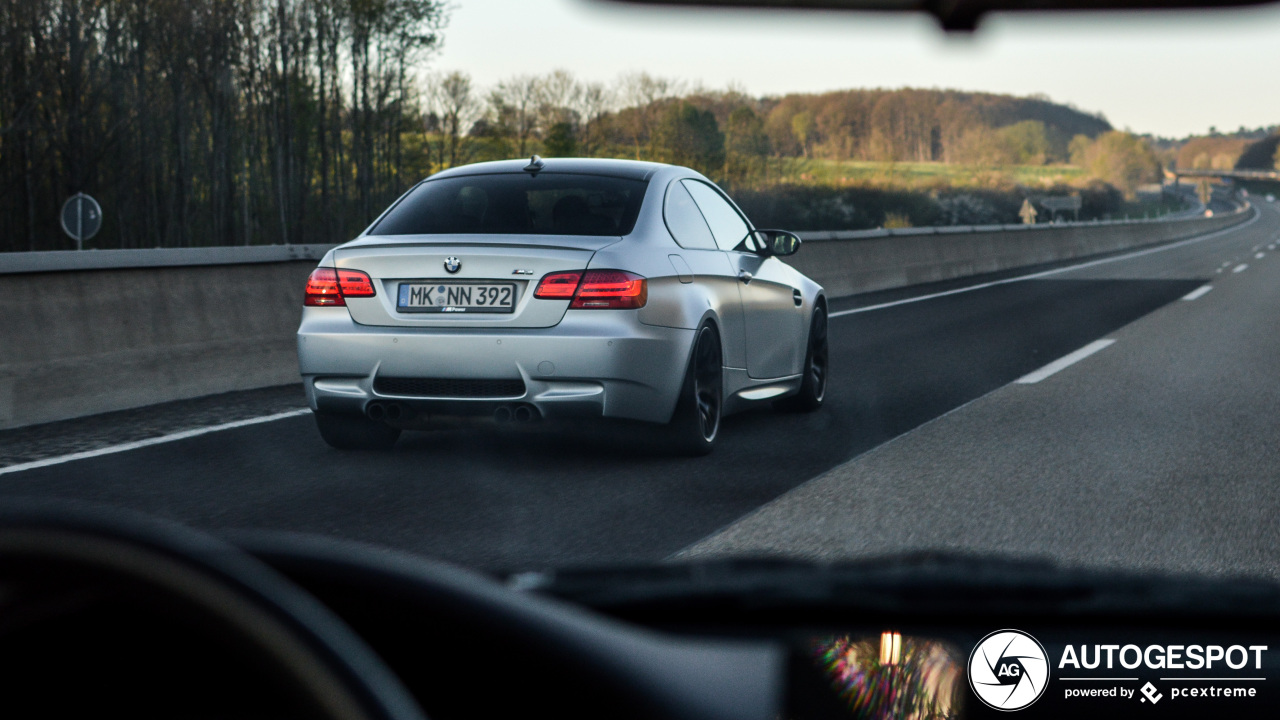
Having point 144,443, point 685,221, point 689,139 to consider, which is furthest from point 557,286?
point 689,139

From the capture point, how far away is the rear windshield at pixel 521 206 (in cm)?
669

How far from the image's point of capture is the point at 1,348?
7.61 meters

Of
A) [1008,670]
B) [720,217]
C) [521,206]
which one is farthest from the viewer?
[720,217]

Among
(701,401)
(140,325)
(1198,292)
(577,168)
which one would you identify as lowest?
(1198,292)

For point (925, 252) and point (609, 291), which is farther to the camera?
point (925, 252)

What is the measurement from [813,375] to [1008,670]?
646 centimetres

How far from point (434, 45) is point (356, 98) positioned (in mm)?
3026

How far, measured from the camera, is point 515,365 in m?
6.16

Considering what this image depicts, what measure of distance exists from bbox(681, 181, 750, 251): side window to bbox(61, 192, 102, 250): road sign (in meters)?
23.2

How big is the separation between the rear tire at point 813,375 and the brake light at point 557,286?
2.64m

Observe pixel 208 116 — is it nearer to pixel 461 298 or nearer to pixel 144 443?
pixel 144 443

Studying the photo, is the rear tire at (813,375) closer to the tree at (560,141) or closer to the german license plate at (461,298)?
the german license plate at (461,298)

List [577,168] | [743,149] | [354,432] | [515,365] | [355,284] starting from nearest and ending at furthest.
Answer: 1. [515,365]
2. [355,284]
3. [354,432]
4. [577,168]
5. [743,149]

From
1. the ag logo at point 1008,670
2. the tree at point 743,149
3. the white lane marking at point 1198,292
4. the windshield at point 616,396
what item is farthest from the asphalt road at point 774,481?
the tree at point 743,149
